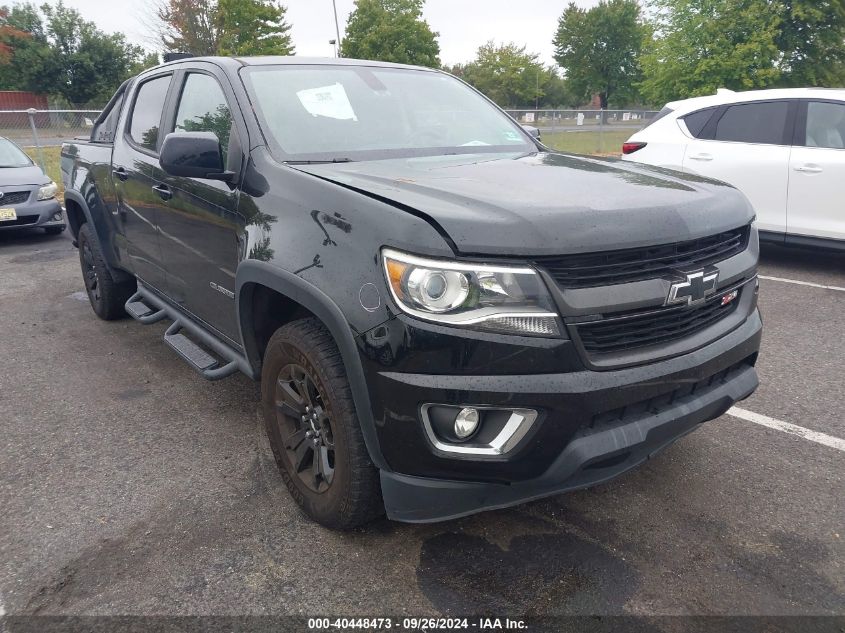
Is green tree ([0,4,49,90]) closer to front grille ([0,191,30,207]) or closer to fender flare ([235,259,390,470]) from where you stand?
front grille ([0,191,30,207])

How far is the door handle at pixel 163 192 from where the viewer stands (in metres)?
3.37

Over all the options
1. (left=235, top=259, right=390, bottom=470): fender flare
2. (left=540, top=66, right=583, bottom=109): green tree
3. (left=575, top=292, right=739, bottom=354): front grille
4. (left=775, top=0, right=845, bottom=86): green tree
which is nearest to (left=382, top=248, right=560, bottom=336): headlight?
(left=575, top=292, right=739, bottom=354): front grille

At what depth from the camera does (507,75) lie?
6178 centimetres

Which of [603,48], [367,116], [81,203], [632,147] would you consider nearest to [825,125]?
[632,147]

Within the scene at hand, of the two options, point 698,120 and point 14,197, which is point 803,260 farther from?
point 14,197

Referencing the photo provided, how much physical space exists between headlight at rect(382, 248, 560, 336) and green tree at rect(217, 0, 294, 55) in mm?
34309

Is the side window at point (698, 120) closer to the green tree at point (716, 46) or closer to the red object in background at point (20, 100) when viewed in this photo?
the green tree at point (716, 46)

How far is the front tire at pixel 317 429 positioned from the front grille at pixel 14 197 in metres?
7.39

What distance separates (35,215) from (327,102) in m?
7.08

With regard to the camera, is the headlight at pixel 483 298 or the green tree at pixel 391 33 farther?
the green tree at pixel 391 33

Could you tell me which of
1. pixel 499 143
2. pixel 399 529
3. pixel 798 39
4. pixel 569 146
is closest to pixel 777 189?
pixel 499 143

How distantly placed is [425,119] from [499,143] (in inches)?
15.8

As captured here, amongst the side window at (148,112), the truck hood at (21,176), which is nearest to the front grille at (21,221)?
the truck hood at (21,176)

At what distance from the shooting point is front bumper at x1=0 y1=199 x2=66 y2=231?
8273 mm
